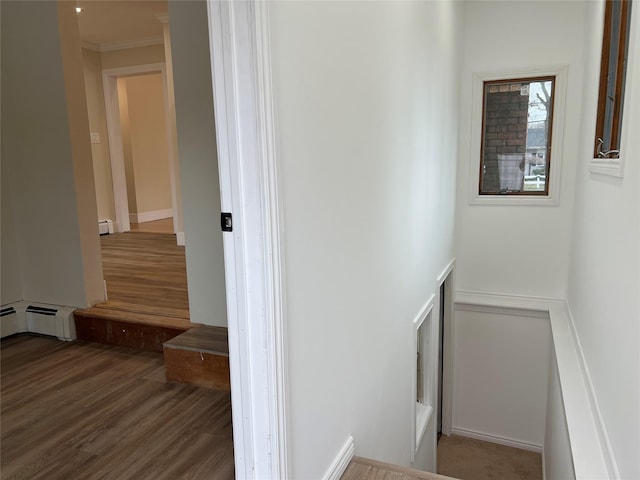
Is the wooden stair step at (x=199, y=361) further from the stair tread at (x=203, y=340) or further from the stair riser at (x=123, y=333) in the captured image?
the stair riser at (x=123, y=333)

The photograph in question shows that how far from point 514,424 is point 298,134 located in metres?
4.81

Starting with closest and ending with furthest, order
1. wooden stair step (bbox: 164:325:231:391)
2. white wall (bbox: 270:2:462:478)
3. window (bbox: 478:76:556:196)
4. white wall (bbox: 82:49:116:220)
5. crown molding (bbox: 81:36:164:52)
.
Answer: white wall (bbox: 270:2:462:478) < wooden stair step (bbox: 164:325:231:391) < window (bbox: 478:76:556:196) < crown molding (bbox: 81:36:164:52) < white wall (bbox: 82:49:116:220)

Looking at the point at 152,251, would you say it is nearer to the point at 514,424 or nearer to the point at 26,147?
the point at 26,147

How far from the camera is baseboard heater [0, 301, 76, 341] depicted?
2.85m

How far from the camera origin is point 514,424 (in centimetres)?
498

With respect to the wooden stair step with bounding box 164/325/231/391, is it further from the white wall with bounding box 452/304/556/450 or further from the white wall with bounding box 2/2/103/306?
the white wall with bounding box 452/304/556/450

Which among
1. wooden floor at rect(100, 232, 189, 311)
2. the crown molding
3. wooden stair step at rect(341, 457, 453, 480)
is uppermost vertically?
the crown molding

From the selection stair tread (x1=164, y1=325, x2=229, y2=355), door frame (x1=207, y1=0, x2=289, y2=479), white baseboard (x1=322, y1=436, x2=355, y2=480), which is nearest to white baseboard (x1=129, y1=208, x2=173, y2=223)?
stair tread (x1=164, y1=325, x2=229, y2=355)

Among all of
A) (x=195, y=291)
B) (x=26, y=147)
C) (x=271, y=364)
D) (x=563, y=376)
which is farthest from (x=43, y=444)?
(x=563, y=376)

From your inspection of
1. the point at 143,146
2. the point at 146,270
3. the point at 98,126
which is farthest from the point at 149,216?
the point at 146,270

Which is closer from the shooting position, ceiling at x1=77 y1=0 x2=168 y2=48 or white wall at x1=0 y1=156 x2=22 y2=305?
white wall at x1=0 y1=156 x2=22 y2=305

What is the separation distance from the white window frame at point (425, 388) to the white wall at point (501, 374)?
116 centimetres

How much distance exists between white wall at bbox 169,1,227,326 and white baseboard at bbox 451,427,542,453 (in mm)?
3841

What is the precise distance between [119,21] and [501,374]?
18.1 ft
